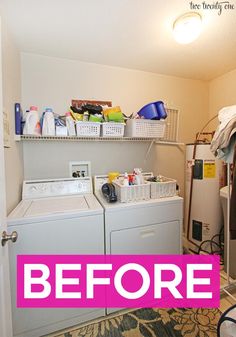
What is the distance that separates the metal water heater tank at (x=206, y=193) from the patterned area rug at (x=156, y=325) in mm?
838

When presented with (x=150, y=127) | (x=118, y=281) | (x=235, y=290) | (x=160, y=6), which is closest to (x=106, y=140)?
(x=150, y=127)

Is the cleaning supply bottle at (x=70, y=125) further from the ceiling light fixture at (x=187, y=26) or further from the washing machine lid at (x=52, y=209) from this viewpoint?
the ceiling light fixture at (x=187, y=26)

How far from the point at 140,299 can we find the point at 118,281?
29 centimetres

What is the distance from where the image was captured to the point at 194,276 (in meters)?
1.73

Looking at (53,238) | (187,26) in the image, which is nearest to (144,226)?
(53,238)

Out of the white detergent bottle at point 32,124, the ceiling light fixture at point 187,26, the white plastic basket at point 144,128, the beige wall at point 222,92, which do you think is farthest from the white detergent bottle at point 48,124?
the beige wall at point 222,92

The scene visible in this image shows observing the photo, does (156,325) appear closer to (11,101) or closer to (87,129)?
(87,129)

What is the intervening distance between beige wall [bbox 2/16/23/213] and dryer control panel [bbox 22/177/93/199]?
0.09 m

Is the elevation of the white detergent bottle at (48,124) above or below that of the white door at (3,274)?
above

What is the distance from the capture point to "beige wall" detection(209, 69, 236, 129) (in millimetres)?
2277

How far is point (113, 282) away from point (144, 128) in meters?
1.44

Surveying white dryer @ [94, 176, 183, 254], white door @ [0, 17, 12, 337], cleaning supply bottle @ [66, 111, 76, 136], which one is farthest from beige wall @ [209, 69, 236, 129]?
white door @ [0, 17, 12, 337]

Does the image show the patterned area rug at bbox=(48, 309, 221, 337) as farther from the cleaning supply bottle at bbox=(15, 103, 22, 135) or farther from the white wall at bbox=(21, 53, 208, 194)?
the cleaning supply bottle at bbox=(15, 103, 22, 135)

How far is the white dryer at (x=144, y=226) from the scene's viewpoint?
1497mm
